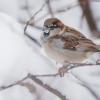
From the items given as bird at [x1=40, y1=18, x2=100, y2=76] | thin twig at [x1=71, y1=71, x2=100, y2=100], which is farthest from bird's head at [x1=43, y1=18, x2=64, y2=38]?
thin twig at [x1=71, y1=71, x2=100, y2=100]

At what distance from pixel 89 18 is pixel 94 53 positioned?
9.2 inches

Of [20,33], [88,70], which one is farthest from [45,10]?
[88,70]

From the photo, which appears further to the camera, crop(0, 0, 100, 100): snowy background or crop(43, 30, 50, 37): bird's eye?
crop(43, 30, 50, 37): bird's eye

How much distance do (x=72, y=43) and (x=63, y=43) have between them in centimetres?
4

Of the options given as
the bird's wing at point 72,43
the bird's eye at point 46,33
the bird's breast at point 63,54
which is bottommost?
the bird's breast at point 63,54

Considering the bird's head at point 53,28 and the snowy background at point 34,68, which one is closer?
the snowy background at point 34,68

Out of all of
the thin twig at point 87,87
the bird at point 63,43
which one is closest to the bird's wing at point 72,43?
the bird at point 63,43

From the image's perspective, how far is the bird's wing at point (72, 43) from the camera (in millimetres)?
1877

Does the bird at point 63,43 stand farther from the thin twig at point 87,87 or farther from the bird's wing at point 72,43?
the thin twig at point 87,87

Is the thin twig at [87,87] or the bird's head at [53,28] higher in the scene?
the bird's head at [53,28]

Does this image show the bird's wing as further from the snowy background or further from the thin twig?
the thin twig

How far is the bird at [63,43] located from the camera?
1.88 metres

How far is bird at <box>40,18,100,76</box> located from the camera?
1882 millimetres

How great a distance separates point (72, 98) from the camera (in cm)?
141
